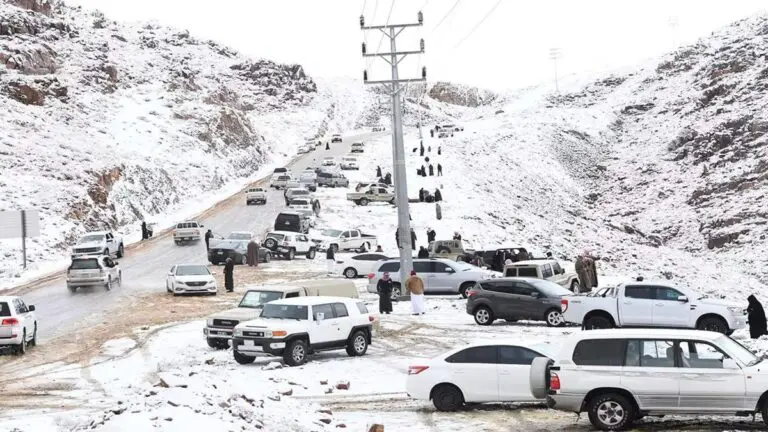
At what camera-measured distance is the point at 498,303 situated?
90.0 feet

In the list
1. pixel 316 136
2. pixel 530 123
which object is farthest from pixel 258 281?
pixel 316 136

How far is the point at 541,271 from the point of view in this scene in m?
31.8

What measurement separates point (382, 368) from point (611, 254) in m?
42.9

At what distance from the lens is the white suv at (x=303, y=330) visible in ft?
67.1

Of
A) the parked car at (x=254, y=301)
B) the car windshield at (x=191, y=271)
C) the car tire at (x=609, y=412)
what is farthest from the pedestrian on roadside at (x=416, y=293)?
the car tire at (x=609, y=412)

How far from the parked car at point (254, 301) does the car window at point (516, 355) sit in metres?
9.05

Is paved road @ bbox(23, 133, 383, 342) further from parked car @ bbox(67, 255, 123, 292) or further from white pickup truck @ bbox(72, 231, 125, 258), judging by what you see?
white pickup truck @ bbox(72, 231, 125, 258)

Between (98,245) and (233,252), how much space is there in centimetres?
661

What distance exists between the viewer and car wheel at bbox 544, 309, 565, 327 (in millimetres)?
26656

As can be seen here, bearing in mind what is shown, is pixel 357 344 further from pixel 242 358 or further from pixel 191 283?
pixel 191 283

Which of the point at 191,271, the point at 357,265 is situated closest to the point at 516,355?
the point at 191,271

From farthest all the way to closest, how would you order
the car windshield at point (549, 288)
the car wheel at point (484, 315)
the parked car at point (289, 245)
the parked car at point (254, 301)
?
the parked car at point (289, 245), the car wheel at point (484, 315), the car windshield at point (549, 288), the parked car at point (254, 301)

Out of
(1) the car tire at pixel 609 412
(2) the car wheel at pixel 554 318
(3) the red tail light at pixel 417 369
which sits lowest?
(1) the car tire at pixel 609 412

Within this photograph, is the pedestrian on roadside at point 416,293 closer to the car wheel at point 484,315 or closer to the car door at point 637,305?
the car wheel at point 484,315
